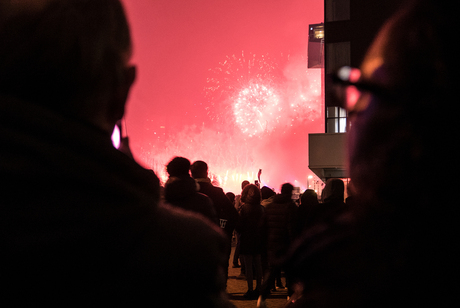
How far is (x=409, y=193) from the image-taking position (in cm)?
74

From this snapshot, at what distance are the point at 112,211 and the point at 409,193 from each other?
0.61m

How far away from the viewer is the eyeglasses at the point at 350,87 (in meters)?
0.88

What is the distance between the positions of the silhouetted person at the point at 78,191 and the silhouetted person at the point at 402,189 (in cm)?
27

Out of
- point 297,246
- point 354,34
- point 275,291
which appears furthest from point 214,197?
point 354,34

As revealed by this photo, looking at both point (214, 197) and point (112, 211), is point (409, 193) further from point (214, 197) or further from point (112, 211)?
point (214, 197)

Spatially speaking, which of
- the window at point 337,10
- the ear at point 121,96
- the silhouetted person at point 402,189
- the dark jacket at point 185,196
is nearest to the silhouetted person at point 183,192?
the dark jacket at point 185,196

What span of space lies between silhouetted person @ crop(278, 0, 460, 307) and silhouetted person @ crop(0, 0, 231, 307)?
27cm

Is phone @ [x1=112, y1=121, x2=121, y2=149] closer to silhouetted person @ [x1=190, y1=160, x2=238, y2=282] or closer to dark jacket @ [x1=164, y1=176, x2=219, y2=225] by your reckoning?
dark jacket @ [x1=164, y1=176, x2=219, y2=225]

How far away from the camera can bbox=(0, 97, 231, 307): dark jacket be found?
0.73 meters

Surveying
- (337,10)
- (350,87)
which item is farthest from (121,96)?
(337,10)

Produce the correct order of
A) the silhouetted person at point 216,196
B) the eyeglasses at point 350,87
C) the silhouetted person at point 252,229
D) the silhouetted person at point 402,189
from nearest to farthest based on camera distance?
the silhouetted person at point 402,189 → the eyeglasses at point 350,87 → the silhouetted person at point 216,196 → the silhouetted person at point 252,229

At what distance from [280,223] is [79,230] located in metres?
6.45

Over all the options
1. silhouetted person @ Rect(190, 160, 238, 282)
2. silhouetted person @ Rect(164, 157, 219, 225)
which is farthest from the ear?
silhouetted person @ Rect(190, 160, 238, 282)

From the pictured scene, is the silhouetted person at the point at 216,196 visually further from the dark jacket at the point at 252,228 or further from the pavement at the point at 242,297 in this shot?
the pavement at the point at 242,297
